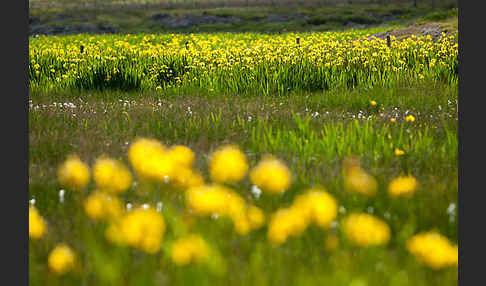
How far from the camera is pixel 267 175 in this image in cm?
271

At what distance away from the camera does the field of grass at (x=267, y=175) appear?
1959 millimetres

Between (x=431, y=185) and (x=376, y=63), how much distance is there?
239 inches

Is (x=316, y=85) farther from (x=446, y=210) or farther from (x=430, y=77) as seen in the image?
(x=446, y=210)

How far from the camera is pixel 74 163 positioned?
3.20m

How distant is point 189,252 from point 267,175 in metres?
0.90

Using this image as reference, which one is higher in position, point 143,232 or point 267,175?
point 267,175

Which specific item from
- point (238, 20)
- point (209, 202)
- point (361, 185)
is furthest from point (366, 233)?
point (238, 20)

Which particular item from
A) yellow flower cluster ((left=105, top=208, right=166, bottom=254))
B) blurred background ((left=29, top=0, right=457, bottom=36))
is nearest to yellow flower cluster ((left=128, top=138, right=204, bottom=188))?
yellow flower cluster ((left=105, top=208, right=166, bottom=254))

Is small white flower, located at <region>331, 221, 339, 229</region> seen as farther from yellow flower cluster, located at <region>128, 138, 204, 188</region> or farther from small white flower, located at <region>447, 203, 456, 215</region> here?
yellow flower cluster, located at <region>128, 138, 204, 188</region>

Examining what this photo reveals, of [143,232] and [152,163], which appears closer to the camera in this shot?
[143,232]

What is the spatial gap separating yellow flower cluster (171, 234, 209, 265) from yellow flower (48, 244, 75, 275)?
A: 48 centimetres

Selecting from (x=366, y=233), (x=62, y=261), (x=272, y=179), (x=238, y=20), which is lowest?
(x=62, y=261)

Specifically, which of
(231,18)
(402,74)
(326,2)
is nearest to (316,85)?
(402,74)

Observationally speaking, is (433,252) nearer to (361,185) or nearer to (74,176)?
(361,185)
